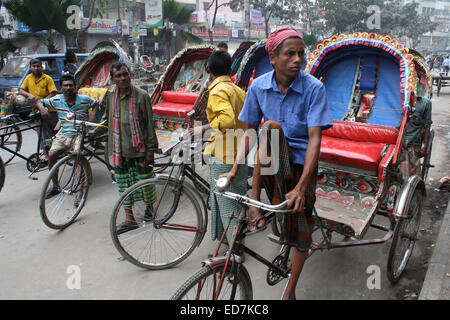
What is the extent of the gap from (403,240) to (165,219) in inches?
75.9

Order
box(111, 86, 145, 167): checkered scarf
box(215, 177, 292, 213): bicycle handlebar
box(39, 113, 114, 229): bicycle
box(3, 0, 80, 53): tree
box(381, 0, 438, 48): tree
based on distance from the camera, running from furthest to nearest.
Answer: box(381, 0, 438, 48): tree → box(3, 0, 80, 53): tree → box(39, 113, 114, 229): bicycle → box(111, 86, 145, 167): checkered scarf → box(215, 177, 292, 213): bicycle handlebar

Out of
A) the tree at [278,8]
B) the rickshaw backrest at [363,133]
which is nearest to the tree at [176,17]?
the tree at [278,8]

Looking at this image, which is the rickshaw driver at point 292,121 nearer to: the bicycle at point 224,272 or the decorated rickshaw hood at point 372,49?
→ the bicycle at point 224,272

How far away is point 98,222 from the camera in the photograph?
3.98 meters

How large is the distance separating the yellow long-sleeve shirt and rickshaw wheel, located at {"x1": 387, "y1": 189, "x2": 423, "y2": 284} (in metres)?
1.36

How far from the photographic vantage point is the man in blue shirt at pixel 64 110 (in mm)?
4230

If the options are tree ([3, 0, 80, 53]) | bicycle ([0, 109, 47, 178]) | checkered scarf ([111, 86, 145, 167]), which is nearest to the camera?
checkered scarf ([111, 86, 145, 167])

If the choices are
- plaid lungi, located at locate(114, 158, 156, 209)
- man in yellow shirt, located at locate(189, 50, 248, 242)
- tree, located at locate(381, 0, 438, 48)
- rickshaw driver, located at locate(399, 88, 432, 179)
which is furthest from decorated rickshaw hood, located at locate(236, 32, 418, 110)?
tree, located at locate(381, 0, 438, 48)

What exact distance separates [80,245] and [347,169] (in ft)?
8.49

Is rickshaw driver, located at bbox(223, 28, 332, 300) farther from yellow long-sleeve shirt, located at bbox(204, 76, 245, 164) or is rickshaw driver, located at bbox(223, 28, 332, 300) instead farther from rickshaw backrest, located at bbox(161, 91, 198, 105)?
rickshaw backrest, located at bbox(161, 91, 198, 105)

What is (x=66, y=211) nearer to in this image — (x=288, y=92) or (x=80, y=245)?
(x=80, y=245)

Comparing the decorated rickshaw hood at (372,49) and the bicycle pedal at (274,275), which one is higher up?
the decorated rickshaw hood at (372,49)

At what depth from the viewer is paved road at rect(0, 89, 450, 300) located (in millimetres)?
2789
